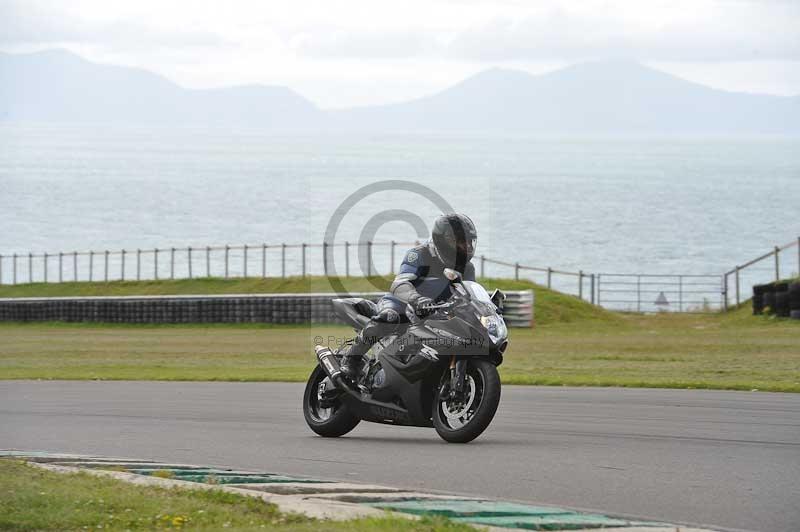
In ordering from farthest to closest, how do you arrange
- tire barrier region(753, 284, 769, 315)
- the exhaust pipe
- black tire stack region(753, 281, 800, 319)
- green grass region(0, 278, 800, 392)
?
tire barrier region(753, 284, 769, 315) < black tire stack region(753, 281, 800, 319) < green grass region(0, 278, 800, 392) < the exhaust pipe

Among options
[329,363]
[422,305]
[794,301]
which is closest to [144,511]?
[422,305]

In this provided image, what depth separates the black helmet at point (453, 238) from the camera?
36.0 feet

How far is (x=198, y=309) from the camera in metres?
40.8

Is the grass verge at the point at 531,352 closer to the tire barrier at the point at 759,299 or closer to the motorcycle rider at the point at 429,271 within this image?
the tire barrier at the point at 759,299

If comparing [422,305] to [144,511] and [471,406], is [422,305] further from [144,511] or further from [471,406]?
[144,511]

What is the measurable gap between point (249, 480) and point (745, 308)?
31.7 m

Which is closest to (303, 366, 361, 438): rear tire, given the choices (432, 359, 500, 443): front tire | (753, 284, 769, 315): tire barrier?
(432, 359, 500, 443): front tire

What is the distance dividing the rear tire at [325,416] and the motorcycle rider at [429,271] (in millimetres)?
917

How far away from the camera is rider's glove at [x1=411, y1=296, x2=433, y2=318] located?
10836 millimetres

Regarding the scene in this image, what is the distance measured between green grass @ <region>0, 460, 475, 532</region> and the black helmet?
3.56 meters

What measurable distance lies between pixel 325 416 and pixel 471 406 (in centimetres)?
202

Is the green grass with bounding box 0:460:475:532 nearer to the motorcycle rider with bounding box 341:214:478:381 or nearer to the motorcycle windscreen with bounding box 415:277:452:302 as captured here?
the motorcycle rider with bounding box 341:214:478:381

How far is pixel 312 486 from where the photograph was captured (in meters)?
Answer: 8.56

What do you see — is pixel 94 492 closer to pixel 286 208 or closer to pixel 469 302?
pixel 469 302
